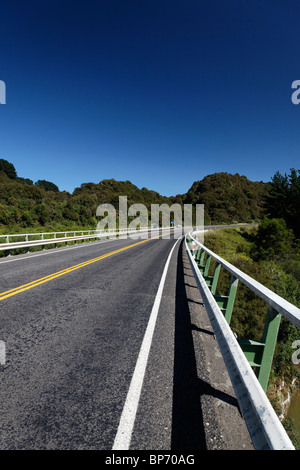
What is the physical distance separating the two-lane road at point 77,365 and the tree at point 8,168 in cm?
10960

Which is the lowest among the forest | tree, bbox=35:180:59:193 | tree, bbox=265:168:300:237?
the forest

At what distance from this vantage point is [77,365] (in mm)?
3148

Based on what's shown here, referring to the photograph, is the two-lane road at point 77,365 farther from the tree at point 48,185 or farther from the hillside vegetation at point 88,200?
the tree at point 48,185

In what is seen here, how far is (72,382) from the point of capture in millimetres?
2805

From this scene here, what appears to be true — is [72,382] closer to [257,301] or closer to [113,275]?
[113,275]

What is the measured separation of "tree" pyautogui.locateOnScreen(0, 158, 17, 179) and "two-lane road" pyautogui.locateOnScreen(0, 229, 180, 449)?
10960cm

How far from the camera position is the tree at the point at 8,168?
9782cm

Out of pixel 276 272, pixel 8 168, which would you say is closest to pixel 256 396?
pixel 276 272

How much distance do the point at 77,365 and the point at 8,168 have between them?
116m

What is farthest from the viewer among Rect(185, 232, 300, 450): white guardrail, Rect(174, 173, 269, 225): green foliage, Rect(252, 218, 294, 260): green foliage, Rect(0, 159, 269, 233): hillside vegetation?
Rect(174, 173, 269, 225): green foliage

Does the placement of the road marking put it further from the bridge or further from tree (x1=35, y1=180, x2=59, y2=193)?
tree (x1=35, y1=180, x2=59, y2=193)

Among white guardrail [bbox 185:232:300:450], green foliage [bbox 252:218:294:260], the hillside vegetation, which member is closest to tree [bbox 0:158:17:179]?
the hillside vegetation

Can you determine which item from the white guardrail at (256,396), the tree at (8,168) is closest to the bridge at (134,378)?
the white guardrail at (256,396)

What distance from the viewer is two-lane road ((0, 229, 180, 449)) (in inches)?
84.0
